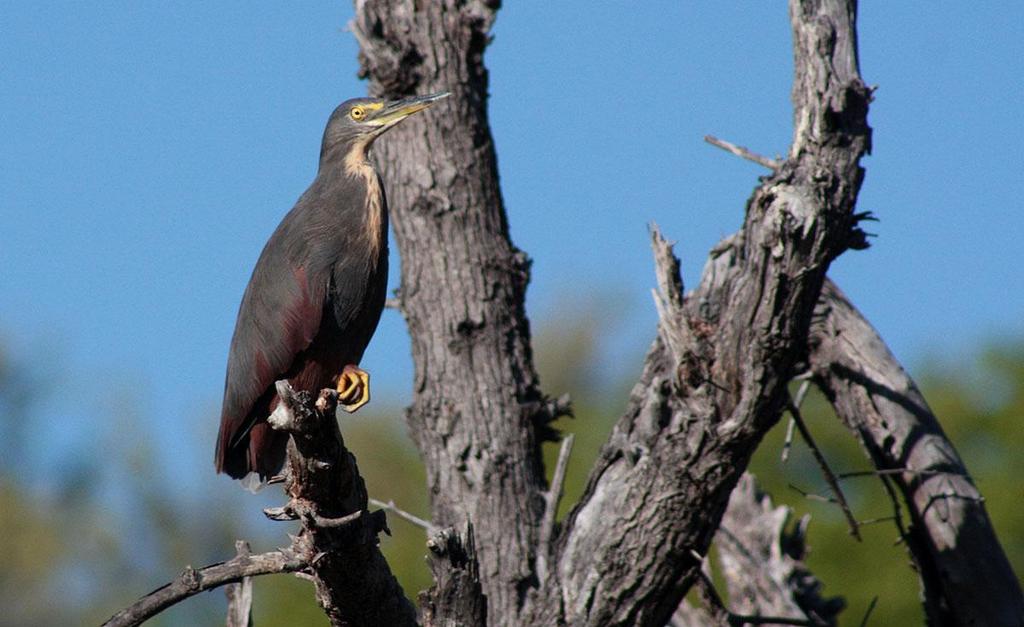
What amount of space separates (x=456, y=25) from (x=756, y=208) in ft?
6.82

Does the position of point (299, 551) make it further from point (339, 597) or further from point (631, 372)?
point (631, 372)

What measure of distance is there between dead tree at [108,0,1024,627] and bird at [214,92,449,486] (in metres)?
0.80

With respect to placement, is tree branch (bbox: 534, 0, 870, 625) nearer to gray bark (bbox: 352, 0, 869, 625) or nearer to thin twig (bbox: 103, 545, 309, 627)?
gray bark (bbox: 352, 0, 869, 625)

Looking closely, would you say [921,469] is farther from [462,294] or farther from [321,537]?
[321,537]

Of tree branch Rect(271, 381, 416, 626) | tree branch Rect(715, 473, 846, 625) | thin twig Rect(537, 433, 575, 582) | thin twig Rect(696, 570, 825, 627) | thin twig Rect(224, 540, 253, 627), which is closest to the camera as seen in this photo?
tree branch Rect(271, 381, 416, 626)

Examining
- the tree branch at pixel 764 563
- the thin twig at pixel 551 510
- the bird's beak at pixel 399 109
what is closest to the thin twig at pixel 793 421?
the tree branch at pixel 764 563

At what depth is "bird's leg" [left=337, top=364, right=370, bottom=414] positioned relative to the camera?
4992mm

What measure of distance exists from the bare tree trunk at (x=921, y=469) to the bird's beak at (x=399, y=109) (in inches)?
88.0

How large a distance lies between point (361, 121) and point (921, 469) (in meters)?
3.17

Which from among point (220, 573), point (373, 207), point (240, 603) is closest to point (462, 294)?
point (373, 207)

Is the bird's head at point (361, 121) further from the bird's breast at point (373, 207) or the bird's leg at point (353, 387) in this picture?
the bird's leg at point (353, 387)

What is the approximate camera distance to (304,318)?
508 cm

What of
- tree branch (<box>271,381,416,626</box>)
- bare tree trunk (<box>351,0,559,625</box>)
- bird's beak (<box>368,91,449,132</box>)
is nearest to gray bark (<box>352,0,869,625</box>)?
bare tree trunk (<box>351,0,559,625</box>)

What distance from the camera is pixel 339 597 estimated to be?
4297 mm
